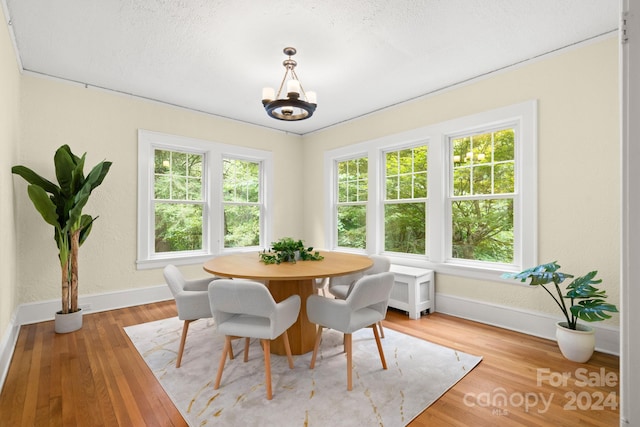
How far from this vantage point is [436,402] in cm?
201

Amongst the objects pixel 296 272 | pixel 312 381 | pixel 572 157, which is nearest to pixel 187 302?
pixel 296 272

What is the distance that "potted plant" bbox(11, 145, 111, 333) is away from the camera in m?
3.05

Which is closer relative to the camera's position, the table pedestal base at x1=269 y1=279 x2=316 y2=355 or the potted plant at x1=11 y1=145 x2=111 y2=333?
the table pedestal base at x1=269 y1=279 x2=316 y2=355

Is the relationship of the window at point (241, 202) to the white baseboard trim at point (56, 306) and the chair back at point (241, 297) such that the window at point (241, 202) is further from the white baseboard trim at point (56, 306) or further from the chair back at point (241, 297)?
the chair back at point (241, 297)

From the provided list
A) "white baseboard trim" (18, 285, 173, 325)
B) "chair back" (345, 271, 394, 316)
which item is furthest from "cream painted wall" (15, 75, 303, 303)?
"chair back" (345, 271, 394, 316)

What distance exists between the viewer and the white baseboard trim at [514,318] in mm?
2670

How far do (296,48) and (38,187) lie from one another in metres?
2.73

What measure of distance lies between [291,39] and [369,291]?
89.6 inches

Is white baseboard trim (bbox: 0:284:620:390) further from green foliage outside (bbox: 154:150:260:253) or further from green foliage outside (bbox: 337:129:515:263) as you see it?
green foliage outside (bbox: 154:150:260:253)

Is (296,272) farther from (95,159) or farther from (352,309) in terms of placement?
(95,159)

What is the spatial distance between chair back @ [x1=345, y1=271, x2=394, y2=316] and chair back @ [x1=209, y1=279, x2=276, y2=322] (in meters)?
0.55

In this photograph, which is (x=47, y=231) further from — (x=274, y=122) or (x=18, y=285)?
(x=274, y=122)

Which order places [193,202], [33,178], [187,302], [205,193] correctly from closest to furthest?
[187,302] < [33,178] < [193,202] < [205,193]

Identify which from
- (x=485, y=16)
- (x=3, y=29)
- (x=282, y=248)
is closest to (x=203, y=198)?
(x=282, y=248)
